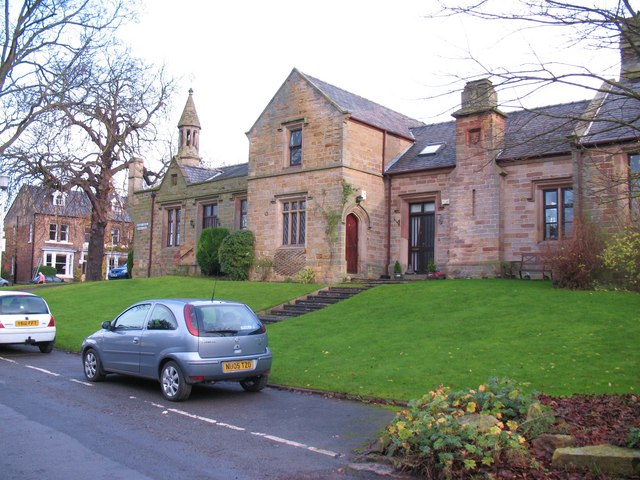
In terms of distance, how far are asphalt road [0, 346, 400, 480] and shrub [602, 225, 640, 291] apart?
11.1 m

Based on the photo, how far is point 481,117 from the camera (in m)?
22.5

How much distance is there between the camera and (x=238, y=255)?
27.4 meters

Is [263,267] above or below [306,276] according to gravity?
above

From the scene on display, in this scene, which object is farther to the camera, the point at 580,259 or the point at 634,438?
the point at 580,259

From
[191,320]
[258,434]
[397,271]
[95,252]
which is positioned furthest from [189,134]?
[258,434]

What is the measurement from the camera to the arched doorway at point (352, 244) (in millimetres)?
24984

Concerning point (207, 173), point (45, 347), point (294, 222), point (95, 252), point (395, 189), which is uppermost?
point (207, 173)

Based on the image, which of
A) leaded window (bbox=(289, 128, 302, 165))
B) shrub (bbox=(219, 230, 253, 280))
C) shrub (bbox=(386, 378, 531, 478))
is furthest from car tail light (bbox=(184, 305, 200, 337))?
shrub (bbox=(219, 230, 253, 280))

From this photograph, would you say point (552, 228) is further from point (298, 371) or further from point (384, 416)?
point (384, 416)

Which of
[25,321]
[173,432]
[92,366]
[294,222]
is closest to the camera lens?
[173,432]

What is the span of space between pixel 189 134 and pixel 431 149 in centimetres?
2010

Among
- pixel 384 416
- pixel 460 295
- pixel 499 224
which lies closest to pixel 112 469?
pixel 384 416

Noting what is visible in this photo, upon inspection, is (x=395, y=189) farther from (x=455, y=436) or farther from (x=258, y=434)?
(x=455, y=436)

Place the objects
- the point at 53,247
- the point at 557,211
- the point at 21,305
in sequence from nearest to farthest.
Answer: the point at 21,305
the point at 557,211
the point at 53,247
